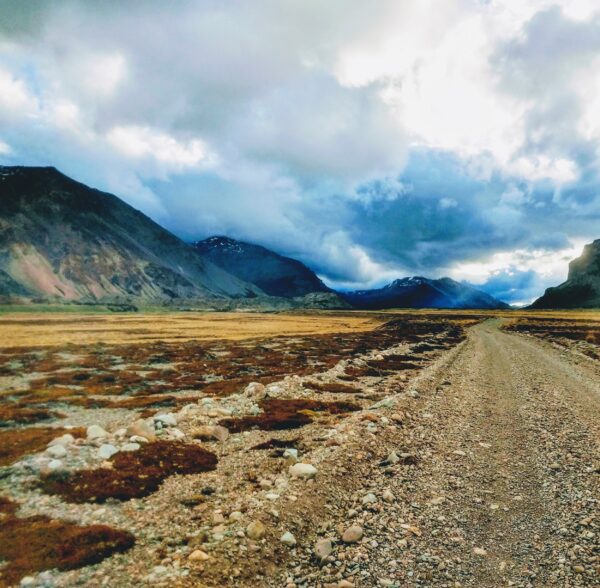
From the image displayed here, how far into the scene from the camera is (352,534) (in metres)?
8.23

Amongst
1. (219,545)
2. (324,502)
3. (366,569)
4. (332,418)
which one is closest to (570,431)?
(332,418)

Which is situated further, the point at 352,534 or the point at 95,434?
the point at 95,434

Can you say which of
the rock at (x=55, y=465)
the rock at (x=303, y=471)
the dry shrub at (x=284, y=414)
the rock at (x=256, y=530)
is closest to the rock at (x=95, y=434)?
the rock at (x=55, y=465)

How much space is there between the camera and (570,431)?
605 inches

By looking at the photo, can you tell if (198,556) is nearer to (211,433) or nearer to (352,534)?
(352,534)

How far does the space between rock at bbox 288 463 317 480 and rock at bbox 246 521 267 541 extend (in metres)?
2.78

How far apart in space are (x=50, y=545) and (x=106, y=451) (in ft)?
17.4

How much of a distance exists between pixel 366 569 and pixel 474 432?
9.92 metres

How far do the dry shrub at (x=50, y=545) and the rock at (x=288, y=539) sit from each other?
298cm

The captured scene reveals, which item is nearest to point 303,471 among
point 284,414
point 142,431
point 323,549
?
point 323,549

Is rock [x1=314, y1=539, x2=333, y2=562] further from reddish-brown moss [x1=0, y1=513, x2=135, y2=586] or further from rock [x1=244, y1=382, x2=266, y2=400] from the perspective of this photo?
rock [x1=244, y1=382, x2=266, y2=400]

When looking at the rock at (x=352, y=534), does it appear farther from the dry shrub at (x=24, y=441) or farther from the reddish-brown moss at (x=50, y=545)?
the dry shrub at (x=24, y=441)

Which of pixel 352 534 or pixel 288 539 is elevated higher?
pixel 352 534

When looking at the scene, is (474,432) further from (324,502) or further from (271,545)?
(271,545)
